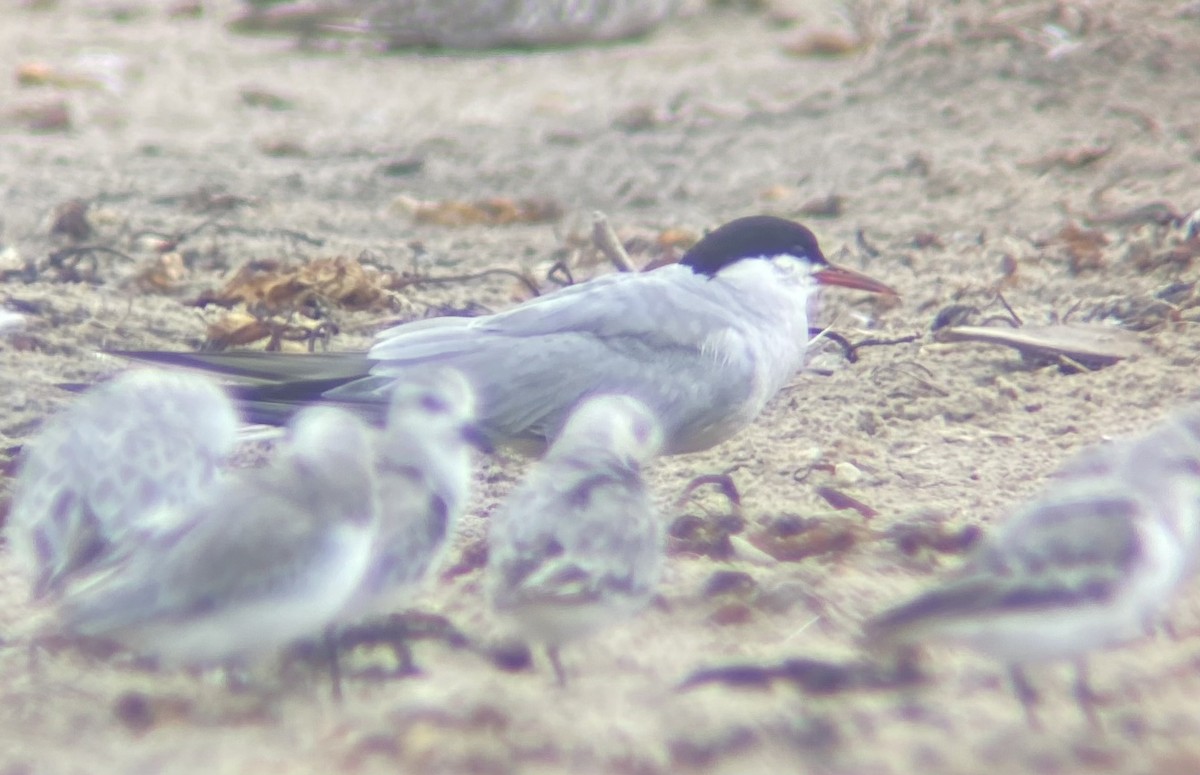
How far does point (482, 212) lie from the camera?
7.81 meters

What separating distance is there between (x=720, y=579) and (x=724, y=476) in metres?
0.84

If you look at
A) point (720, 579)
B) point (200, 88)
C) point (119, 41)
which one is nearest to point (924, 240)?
point (720, 579)

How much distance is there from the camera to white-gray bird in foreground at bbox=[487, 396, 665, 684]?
322 centimetres

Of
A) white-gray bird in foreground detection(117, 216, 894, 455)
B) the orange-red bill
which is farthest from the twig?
white-gray bird in foreground detection(117, 216, 894, 455)

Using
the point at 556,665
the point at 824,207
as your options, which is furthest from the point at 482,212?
the point at 556,665

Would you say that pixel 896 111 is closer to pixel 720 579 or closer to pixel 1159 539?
pixel 720 579

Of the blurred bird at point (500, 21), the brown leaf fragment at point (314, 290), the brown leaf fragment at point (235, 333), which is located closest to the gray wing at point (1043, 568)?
the brown leaf fragment at point (235, 333)

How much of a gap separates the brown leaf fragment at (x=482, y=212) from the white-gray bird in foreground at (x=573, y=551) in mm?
4236

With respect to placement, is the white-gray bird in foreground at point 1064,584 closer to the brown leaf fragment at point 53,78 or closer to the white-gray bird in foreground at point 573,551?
the white-gray bird in foreground at point 573,551

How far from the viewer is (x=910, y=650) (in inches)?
134

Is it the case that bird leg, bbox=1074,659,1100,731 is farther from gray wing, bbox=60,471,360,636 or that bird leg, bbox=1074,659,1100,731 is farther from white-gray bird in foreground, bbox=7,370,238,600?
white-gray bird in foreground, bbox=7,370,238,600

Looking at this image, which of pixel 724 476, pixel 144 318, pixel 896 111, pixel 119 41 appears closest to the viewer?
pixel 724 476

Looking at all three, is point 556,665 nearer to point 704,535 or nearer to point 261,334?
point 704,535

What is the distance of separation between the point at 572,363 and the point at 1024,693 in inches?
84.5
